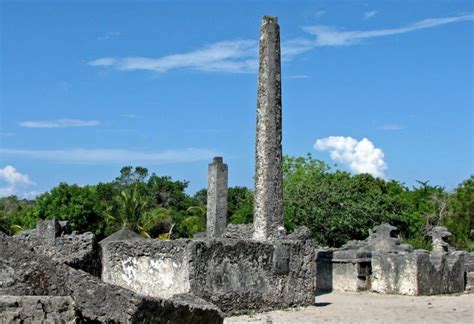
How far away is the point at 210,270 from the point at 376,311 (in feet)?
13.5

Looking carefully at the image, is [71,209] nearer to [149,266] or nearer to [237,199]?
[237,199]

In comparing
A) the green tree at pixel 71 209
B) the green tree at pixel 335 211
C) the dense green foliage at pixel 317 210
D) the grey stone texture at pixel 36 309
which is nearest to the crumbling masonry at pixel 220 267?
the grey stone texture at pixel 36 309

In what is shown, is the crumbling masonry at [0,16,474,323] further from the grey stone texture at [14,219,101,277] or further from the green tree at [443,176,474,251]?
the green tree at [443,176,474,251]

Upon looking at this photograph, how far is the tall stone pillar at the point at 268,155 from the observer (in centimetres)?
2027

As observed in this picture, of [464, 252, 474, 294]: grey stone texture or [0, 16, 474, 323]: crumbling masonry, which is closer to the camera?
[0, 16, 474, 323]: crumbling masonry

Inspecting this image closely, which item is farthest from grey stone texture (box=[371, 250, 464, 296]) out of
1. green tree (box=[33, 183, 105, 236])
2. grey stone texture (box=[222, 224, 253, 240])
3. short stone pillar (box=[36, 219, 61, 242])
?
green tree (box=[33, 183, 105, 236])

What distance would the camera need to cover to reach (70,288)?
514 cm

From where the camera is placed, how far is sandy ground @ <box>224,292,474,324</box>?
14516 mm

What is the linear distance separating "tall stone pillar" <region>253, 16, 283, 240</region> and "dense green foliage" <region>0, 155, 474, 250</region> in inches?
380

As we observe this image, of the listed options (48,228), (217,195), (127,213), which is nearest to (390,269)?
(217,195)

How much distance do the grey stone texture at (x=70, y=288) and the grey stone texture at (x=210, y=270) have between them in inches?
332

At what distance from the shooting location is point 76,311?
Result: 16.3 ft

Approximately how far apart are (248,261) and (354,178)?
128 ft

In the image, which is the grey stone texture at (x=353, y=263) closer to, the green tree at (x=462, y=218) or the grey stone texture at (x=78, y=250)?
the grey stone texture at (x=78, y=250)
